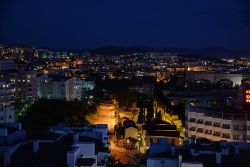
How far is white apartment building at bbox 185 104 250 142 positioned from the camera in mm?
8766

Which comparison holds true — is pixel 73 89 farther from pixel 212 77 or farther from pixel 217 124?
pixel 212 77

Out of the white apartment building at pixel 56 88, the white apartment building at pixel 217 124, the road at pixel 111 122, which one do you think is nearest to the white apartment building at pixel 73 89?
the white apartment building at pixel 56 88

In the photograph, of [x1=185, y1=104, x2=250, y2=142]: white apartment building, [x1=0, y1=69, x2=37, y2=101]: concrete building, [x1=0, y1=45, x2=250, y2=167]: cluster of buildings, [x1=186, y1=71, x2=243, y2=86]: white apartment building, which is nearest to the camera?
[x1=0, y1=45, x2=250, y2=167]: cluster of buildings

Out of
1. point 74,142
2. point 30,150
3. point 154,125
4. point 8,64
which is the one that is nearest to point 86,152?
point 74,142

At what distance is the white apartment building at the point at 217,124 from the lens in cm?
877

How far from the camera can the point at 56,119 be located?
10586 mm

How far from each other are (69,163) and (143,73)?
3154 cm

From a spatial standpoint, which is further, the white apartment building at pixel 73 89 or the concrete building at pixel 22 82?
the white apartment building at pixel 73 89

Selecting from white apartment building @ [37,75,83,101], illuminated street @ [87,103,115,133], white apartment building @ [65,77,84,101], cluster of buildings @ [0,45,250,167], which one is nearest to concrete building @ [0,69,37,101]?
cluster of buildings @ [0,45,250,167]

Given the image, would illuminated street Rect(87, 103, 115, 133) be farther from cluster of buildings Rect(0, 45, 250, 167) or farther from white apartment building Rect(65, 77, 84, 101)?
white apartment building Rect(65, 77, 84, 101)

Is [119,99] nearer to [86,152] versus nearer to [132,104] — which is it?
[132,104]

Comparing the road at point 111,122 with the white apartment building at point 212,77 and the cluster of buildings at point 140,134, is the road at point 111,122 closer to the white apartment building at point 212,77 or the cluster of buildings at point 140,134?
the cluster of buildings at point 140,134

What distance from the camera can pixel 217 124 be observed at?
29.9 feet

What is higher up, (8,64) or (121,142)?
(8,64)
